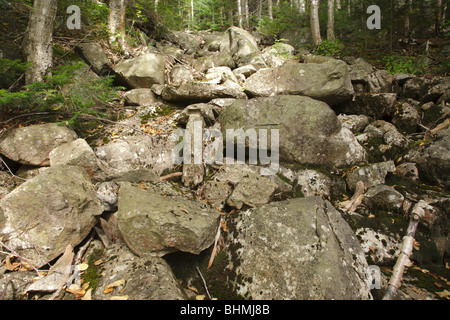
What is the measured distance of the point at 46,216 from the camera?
2.98 metres

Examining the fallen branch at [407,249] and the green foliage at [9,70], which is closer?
the fallen branch at [407,249]

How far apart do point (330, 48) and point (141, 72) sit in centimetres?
920

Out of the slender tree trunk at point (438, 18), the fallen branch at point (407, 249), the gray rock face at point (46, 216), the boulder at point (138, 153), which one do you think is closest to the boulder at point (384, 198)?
the fallen branch at point (407, 249)

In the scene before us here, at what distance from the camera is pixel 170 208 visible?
3.24 metres

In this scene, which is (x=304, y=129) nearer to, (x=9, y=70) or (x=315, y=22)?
(x=9, y=70)

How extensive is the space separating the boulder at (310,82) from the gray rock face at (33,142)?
4.72 m

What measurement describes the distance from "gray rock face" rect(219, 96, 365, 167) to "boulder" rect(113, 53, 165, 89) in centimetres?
367

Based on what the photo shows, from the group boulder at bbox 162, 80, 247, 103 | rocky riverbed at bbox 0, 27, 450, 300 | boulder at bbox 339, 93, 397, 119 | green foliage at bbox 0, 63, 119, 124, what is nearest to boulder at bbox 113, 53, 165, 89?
rocky riverbed at bbox 0, 27, 450, 300

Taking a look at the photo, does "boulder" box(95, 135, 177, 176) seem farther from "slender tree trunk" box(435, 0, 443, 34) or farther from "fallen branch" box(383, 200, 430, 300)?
"slender tree trunk" box(435, 0, 443, 34)

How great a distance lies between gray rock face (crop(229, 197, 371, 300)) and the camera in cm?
240

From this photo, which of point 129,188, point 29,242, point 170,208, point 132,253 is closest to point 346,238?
point 170,208

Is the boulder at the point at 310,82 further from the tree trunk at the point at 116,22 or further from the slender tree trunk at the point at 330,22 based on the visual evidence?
the slender tree trunk at the point at 330,22

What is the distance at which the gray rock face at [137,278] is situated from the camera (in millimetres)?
2430

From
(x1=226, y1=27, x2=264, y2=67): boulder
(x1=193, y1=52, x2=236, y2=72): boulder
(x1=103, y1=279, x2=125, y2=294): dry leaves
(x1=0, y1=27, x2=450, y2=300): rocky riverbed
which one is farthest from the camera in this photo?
(x1=226, y1=27, x2=264, y2=67): boulder
